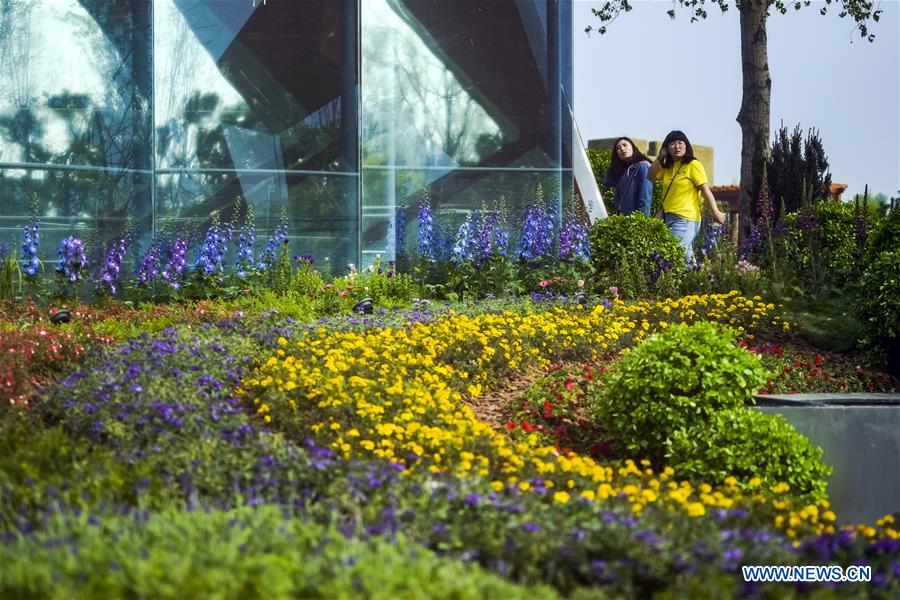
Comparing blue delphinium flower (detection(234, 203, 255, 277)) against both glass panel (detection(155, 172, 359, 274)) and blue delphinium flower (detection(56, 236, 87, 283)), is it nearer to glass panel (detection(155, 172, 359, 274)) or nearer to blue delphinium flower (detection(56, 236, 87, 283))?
glass panel (detection(155, 172, 359, 274))

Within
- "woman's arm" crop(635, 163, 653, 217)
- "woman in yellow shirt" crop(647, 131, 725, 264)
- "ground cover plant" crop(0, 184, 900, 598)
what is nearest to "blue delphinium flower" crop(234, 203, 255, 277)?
"ground cover plant" crop(0, 184, 900, 598)

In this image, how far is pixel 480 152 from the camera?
41.6 ft

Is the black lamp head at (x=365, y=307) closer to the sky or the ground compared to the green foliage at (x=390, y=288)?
closer to the ground

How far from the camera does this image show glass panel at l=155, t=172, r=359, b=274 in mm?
11945

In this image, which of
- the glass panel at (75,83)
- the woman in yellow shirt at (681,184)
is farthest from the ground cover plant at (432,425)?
the woman in yellow shirt at (681,184)

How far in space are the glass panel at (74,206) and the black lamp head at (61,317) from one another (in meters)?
2.78

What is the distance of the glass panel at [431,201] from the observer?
12.5 m

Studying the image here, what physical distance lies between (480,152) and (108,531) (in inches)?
387

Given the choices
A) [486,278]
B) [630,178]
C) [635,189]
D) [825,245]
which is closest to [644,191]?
[635,189]

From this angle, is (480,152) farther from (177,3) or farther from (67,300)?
(67,300)

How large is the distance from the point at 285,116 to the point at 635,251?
15.0ft

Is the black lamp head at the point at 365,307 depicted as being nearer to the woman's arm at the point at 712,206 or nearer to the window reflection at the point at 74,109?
the window reflection at the point at 74,109

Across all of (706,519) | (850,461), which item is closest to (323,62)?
(850,461)

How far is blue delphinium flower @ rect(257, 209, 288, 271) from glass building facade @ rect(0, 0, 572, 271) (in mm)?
113
